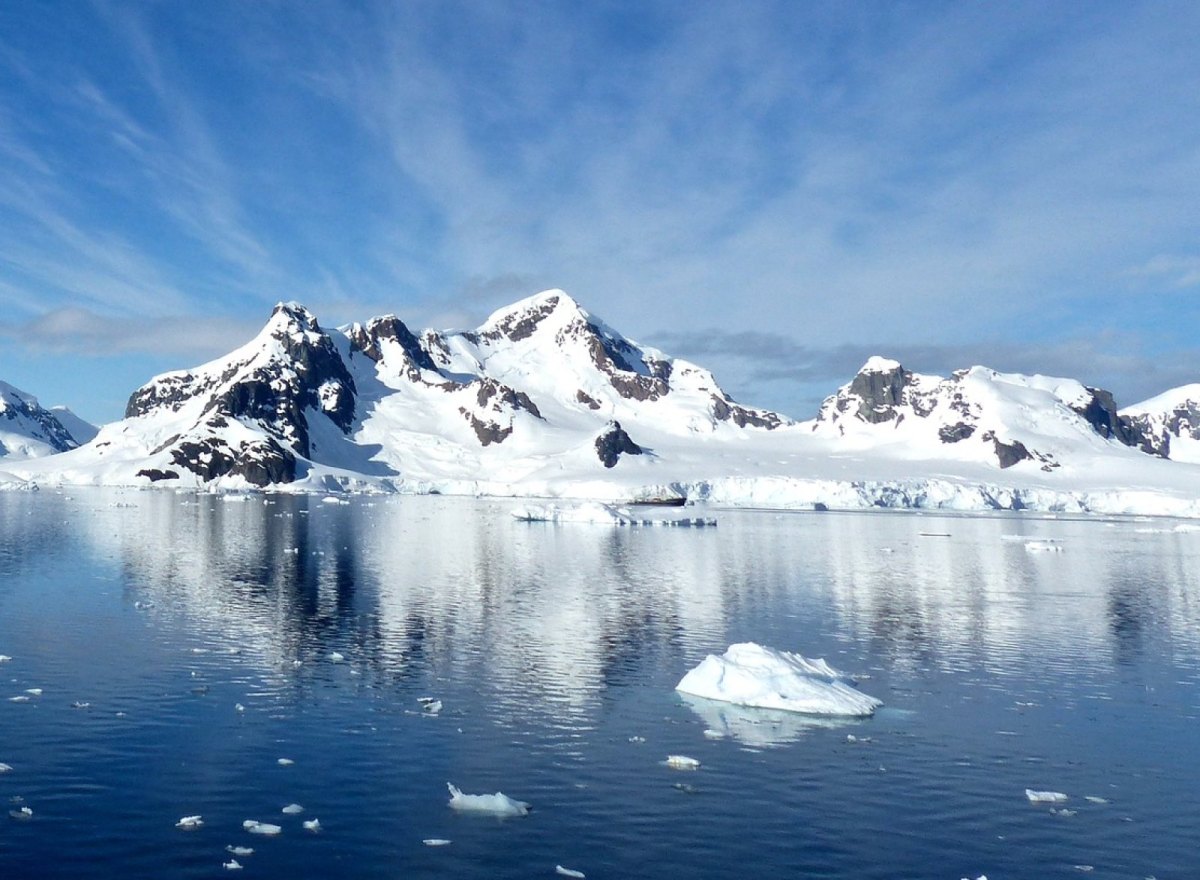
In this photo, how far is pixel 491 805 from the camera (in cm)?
2112

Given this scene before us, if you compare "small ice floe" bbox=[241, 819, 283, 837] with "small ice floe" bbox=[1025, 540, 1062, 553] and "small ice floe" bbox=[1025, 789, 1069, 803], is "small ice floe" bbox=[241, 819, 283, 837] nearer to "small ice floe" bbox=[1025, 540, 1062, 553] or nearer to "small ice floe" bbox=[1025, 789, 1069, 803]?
"small ice floe" bbox=[1025, 789, 1069, 803]

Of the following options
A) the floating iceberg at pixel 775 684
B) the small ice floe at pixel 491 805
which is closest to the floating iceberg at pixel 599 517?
the floating iceberg at pixel 775 684

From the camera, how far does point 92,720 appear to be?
27.2 m

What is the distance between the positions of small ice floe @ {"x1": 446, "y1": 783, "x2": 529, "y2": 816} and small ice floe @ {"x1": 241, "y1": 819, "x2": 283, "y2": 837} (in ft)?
12.6

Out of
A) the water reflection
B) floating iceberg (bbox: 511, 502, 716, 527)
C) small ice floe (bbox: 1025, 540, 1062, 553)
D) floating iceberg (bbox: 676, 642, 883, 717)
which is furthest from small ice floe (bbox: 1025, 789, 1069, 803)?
floating iceberg (bbox: 511, 502, 716, 527)

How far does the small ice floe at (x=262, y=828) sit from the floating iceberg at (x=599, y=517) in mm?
113586

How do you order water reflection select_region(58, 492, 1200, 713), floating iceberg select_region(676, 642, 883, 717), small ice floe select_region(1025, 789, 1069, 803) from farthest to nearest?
water reflection select_region(58, 492, 1200, 713)
floating iceberg select_region(676, 642, 883, 717)
small ice floe select_region(1025, 789, 1069, 803)

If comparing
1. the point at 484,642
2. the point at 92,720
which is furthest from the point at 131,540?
the point at 92,720

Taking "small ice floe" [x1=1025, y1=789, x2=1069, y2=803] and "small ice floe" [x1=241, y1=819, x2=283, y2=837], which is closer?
"small ice floe" [x1=241, y1=819, x2=283, y2=837]

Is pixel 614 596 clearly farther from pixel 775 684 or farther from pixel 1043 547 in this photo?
pixel 1043 547

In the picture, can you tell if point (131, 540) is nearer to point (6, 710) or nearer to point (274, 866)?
point (6, 710)

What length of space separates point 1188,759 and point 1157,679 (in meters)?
11.7

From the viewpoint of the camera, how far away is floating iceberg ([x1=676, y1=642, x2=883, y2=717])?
30.8 m

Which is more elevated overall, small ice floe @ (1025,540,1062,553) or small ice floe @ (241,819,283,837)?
small ice floe @ (1025,540,1062,553)
